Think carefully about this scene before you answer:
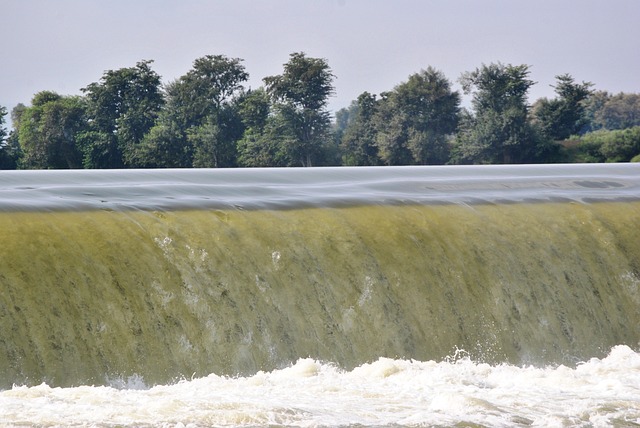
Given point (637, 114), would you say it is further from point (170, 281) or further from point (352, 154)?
point (170, 281)

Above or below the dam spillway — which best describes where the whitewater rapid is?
below

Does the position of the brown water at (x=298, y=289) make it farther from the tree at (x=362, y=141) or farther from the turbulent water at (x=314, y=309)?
the tree at (x=362, y=141)

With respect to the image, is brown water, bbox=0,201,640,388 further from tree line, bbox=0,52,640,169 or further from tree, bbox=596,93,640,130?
tree, bbox=596,93,640,130

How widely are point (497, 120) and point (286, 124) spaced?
39.9ft

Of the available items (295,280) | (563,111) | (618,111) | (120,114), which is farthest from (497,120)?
(618,111)

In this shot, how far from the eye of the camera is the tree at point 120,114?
205 ft

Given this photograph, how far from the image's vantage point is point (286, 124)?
210 ft

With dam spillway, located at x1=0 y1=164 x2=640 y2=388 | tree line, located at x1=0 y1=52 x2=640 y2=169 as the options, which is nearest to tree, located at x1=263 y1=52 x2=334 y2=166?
tree line, located at x1=0 y1=52 x2=640 y2=169

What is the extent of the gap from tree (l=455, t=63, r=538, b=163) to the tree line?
6 centimetres

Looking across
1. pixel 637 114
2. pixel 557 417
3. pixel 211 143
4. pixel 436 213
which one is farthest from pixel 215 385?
pixel 637 114

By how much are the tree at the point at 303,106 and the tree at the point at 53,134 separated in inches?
455

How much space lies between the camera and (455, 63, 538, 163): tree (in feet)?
195

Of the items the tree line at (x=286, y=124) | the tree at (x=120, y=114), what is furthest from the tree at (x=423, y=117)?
the tree at (x=120, y=114)

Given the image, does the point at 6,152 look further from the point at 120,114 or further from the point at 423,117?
the point at 423,117
